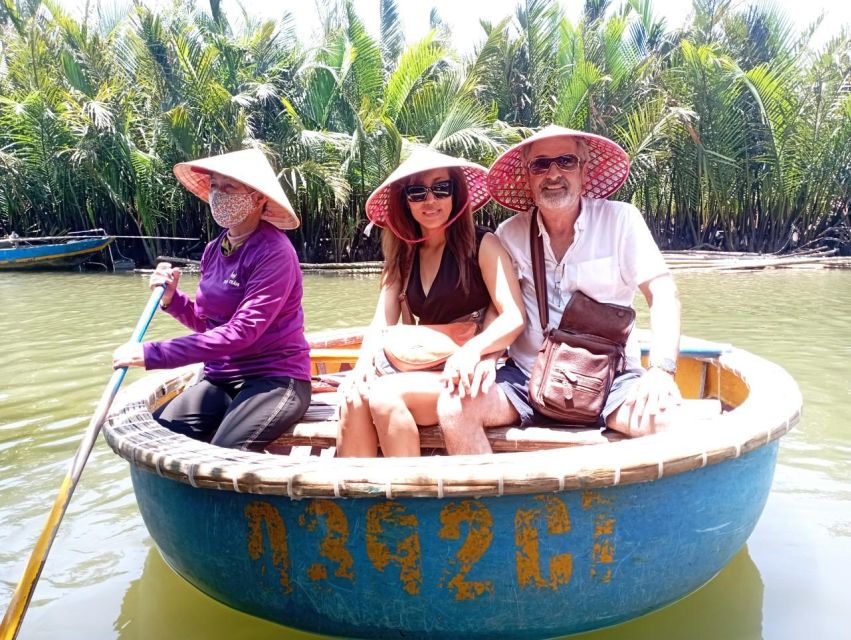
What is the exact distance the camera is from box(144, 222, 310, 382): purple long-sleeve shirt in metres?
2.35

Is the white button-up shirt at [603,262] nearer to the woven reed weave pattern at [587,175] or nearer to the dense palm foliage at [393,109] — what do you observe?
the woven reed weave pattern at [587,175]

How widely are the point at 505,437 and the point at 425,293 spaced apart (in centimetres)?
60

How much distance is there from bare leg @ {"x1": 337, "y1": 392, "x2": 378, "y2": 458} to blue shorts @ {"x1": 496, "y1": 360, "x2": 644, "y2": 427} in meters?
0.45

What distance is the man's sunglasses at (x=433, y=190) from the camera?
2.55 m

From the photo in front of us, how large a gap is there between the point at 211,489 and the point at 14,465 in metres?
2.18

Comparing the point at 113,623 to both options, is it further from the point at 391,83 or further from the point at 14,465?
the point at 391,83

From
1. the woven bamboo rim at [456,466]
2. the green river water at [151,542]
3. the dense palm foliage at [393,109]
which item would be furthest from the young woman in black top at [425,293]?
the dense palm foliage at [393,109]

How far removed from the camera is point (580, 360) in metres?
2.41

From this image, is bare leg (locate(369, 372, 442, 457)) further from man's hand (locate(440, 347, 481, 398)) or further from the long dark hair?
the long dark hair

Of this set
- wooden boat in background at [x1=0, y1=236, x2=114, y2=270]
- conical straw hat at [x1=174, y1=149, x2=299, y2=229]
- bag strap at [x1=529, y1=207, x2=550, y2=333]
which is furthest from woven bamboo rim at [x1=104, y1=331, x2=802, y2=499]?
wooden boat in background at [x1=0, y1=236, x2=114, y2=270]

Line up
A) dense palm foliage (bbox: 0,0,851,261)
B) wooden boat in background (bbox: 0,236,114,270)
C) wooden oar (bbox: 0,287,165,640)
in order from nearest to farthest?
wooden oar (bbox: 0,287,165,640) → dense palm foliage (bbox: 0,0,851,261) → wooden boat in background (bbox: 0,236,114,270)

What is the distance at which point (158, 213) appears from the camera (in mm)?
15117

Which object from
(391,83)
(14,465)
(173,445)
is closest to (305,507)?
(173,445)

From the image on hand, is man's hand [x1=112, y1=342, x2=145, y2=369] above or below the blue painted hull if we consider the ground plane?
above
